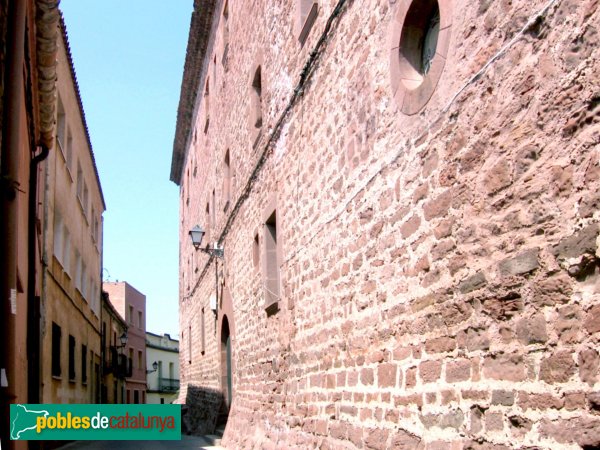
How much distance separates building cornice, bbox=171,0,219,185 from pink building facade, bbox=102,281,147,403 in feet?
46.0

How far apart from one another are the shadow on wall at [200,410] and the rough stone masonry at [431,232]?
510cm

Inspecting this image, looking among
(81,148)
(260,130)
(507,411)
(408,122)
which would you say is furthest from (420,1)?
(81,148)

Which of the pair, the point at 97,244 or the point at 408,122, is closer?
the point at 408,122

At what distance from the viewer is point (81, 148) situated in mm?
17719

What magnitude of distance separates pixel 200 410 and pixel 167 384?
107 ft

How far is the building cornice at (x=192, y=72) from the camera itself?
16.5m

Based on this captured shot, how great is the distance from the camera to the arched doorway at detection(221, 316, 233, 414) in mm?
13768

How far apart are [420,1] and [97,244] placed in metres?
19.5

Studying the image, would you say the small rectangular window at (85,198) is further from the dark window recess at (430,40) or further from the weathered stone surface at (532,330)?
the weathered stone surface at (532,330)

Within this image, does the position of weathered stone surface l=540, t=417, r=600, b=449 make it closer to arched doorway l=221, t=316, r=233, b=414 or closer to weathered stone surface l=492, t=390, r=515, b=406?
weathered stone surface l=492, t=390, r=515, b=406

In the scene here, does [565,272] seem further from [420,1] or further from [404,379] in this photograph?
[420,1]

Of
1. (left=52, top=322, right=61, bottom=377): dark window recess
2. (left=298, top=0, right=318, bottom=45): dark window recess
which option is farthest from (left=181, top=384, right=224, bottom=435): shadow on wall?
(left=298, top=0, right=318, bottom=45): dark window recess

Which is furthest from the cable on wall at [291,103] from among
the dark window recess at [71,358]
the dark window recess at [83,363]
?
the dark window recess at [83,363]

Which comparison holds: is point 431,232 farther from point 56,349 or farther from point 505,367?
point 56,349
